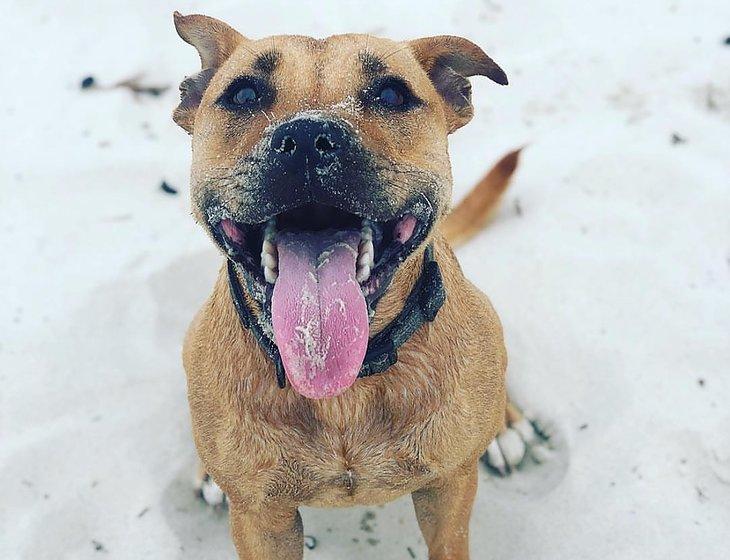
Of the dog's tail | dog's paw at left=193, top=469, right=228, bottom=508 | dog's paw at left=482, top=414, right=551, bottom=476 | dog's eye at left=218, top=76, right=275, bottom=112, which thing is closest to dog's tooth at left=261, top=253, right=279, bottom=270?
dog's eye at left=218, top=76, right=275, bottom=112

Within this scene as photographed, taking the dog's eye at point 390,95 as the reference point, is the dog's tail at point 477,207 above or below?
below

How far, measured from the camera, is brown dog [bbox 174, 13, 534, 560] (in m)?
1.87

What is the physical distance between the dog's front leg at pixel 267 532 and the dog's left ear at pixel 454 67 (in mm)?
1238

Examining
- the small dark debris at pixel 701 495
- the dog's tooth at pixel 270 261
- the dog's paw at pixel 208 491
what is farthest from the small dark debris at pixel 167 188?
the small dark debris at pixel 701 495

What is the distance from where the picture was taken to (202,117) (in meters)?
2.17

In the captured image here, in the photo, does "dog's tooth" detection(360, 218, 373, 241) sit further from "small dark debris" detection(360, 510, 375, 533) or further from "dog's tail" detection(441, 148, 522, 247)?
"dog's tail" detection(441, 148, 522, 247)

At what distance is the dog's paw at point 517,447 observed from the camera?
306 centimetres

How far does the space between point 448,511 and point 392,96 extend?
1.28 metres

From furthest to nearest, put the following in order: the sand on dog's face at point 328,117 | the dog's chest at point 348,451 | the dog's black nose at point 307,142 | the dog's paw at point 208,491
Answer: the dog's paw at point 208,491, the dog's chest at point 348,451, the sand on dog's face at point 328,117, the dog's black nose at point 307,142

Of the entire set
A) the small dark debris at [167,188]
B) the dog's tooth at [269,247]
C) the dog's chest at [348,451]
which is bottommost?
the small dark debris at [167,188]

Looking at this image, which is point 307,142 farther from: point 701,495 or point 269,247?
point 701,495

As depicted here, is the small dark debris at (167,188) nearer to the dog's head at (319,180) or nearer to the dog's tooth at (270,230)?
the dog's head at (319,180)

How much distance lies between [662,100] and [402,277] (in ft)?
8.92

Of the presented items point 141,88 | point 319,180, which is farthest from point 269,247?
point 141,88
